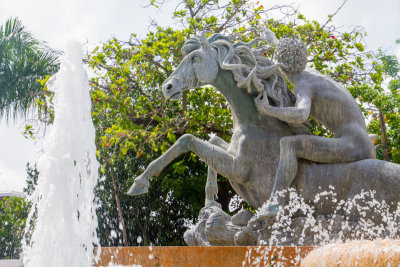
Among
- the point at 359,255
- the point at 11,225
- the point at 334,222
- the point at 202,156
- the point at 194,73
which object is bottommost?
the point at 359,255

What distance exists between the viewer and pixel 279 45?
531cm

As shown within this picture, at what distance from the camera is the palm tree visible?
1936cm

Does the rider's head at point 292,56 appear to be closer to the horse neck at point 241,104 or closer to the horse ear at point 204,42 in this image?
the horse neck at point 241,104

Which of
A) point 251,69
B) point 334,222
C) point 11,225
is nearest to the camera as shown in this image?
point 334,222

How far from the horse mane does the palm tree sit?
14.4 m

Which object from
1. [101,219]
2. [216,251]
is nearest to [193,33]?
[101,219]

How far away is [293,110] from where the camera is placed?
4.84m

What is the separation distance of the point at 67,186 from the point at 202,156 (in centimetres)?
134

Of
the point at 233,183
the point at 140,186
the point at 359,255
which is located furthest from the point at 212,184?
Result: the point at 359,255

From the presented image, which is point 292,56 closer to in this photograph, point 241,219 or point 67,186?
point 241,219

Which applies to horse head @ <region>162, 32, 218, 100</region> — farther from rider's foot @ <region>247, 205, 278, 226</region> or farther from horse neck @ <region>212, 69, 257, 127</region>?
rider's foot @ <region>247, 205, 278, 226</region>

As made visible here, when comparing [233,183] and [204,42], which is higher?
[204,42]

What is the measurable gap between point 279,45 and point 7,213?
1676 centimetres

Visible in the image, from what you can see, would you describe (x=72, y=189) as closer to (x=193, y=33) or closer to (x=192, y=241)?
(x=192, y=241)
